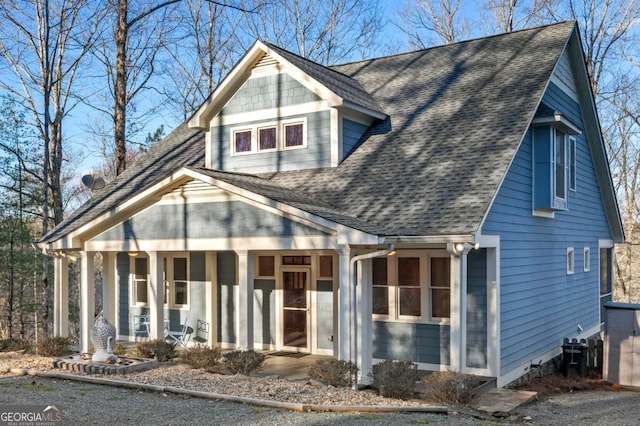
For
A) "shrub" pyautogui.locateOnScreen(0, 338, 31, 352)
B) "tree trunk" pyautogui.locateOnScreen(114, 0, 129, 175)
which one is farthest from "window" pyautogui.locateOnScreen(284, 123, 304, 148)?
"tree trunk" pyautogui.locateOnScreen(114, 0, 129, 175)

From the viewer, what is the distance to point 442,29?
28.4m

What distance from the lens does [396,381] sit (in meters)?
8.76

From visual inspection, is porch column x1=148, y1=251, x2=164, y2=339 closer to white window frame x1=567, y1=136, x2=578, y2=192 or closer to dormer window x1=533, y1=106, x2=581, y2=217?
dormer window x1=533, y1=106, x2=581, y2=217

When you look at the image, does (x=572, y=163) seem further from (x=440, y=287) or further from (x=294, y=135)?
(x=294, y=135)

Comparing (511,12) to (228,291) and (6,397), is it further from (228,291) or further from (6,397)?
(6,397)

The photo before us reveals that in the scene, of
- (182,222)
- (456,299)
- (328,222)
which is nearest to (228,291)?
(182,222)

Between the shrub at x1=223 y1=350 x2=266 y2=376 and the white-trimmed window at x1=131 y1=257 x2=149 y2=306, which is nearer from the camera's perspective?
the shrub at x1=223 y1=350 x2=266 y2=376

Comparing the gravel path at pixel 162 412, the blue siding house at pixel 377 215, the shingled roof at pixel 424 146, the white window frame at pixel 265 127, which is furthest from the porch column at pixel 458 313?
the white window frame at pixel 265 127

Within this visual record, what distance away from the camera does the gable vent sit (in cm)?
1359

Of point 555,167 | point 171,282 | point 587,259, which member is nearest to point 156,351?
point 171,282

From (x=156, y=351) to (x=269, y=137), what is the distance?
5.25 m

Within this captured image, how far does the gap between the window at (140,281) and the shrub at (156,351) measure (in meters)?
4.08

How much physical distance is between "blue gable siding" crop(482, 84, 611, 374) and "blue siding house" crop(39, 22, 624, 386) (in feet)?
0.20

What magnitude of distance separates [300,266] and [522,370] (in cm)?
482
